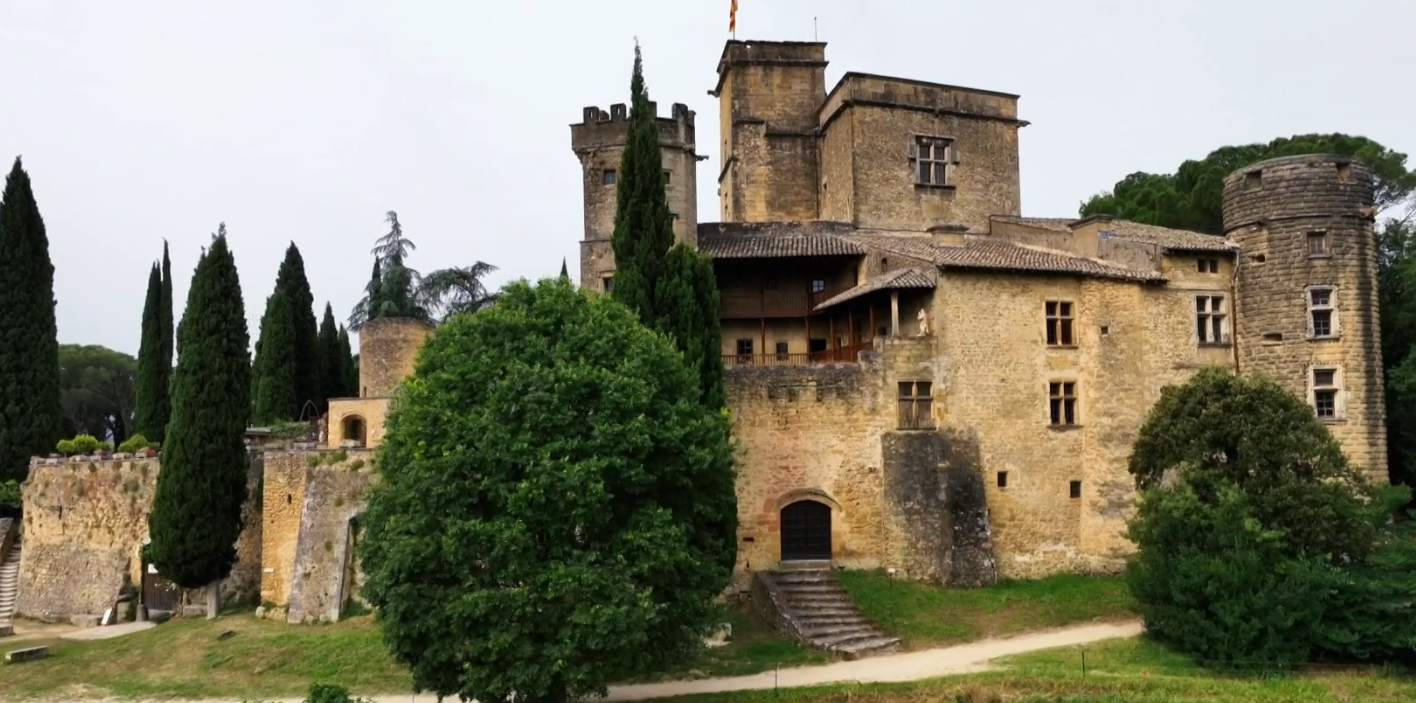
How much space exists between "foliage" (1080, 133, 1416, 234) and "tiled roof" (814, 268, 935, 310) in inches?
633

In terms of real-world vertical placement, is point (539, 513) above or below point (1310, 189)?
below

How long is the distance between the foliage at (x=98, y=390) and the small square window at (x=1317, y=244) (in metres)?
61.9

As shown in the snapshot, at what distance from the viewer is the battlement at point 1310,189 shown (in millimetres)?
28547

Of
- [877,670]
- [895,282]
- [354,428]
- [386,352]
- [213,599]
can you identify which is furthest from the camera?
[386,352]

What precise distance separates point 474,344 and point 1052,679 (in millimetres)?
12293

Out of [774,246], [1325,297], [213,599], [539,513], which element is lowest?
[213,599]

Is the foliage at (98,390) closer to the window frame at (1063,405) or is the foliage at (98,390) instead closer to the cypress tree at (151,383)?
the cypress tree at (151,383)

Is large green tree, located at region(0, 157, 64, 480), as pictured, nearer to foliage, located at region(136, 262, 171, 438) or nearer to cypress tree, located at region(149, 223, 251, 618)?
foliage, located at region(136, 262, 171, 438)

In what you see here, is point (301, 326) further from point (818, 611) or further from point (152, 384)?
point (818, 611)

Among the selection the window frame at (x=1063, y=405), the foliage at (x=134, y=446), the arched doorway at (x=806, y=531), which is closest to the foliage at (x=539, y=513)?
the arched doorway at (x=806, y=531)

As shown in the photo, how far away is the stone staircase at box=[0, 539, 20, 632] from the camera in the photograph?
32.2 metres

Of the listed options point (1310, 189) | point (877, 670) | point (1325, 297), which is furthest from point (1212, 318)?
point (877, 670)

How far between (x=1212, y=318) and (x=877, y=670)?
1574 cm

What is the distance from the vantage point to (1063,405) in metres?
28.6
